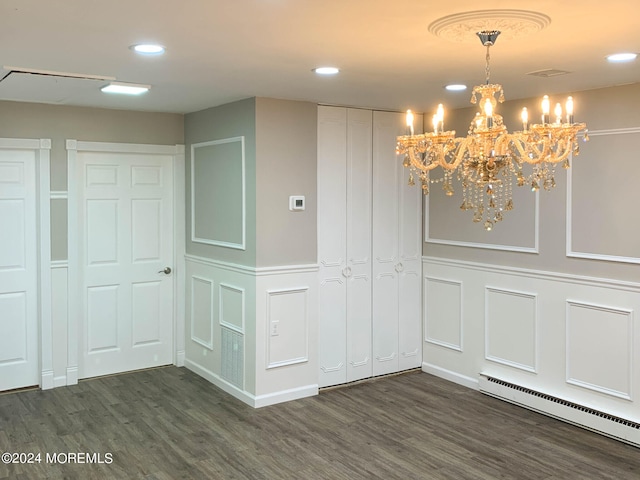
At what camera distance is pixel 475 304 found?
534 cm

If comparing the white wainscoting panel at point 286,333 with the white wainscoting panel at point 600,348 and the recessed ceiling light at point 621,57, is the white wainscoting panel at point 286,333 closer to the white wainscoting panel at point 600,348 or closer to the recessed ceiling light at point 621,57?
the white wainscoting panel at point 600,348

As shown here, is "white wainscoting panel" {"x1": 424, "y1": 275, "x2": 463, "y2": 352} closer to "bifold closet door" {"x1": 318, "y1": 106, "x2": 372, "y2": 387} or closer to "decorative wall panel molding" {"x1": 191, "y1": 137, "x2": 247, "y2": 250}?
"bifold closet door" {"x1": 318, "y1": 106, "x2": 372, "y2": 387}

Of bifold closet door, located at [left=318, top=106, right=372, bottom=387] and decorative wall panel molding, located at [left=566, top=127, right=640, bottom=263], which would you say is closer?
decorative wall panel molding, located at [left=566, top=127, right=640, bottom=263]

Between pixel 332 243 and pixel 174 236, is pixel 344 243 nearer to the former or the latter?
pixel 332 243

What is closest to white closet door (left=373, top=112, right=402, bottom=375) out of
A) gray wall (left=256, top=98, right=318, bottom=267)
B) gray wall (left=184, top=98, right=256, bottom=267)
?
gray wall (left=256, top=98, right=318, bottom=267)

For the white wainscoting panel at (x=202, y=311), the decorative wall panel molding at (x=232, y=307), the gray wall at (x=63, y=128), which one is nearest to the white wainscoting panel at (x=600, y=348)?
the decorative wall panel molding at (x=232, y=307)

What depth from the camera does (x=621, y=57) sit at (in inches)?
134

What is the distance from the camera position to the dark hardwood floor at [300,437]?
151 inches

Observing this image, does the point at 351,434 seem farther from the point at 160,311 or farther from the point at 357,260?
the point at 160,311

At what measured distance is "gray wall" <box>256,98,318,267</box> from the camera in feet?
15.9

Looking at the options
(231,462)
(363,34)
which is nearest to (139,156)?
(231,462)

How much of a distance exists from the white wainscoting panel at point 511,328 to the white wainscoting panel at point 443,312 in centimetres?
33

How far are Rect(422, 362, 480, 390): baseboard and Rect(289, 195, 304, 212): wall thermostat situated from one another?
199cm

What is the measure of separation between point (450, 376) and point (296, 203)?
2095mm
